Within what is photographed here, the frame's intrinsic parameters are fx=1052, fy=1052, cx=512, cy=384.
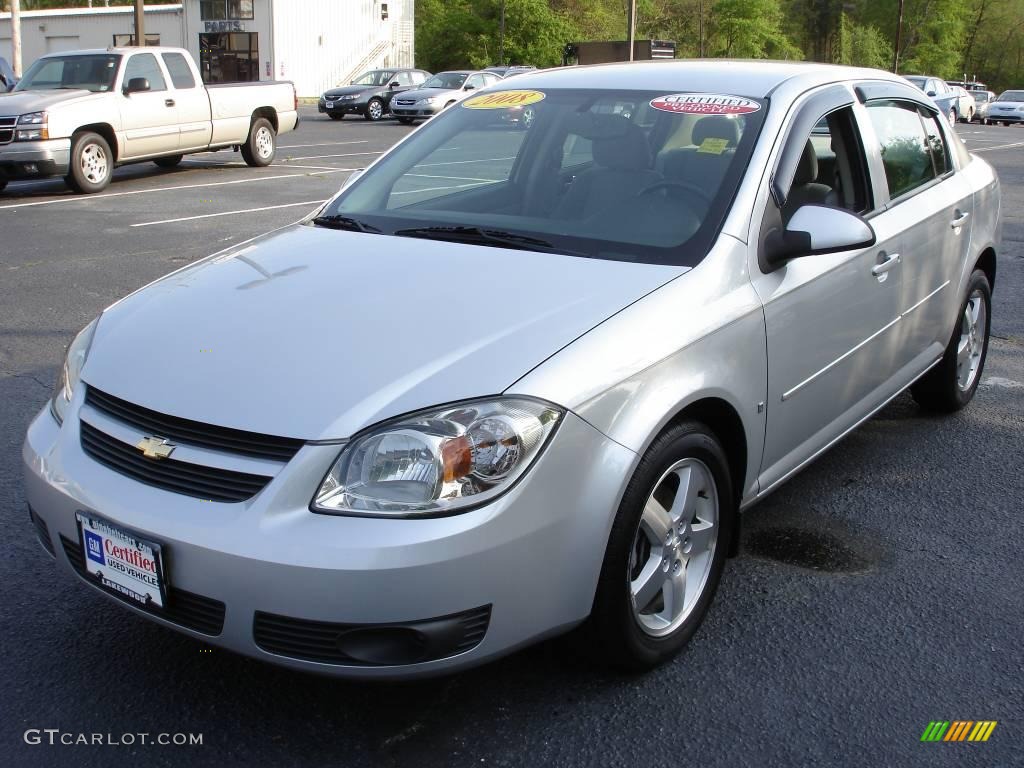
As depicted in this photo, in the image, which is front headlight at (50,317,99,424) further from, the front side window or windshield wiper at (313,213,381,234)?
the front side window

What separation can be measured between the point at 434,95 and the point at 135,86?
1622cm

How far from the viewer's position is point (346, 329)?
2777 millimetres

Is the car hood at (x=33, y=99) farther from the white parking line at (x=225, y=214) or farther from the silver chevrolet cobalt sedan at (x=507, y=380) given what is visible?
the silver chevrolet cobalt sedan at (x=507, y=380)

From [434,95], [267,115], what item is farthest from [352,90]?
[267,115]

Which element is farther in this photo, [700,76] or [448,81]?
[448,81]

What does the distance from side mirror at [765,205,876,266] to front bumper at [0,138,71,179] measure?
11780mm

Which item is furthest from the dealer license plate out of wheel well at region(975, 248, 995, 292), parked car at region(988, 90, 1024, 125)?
parked car at region(988, 90, 1024, 125)

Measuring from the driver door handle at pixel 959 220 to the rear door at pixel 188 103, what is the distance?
41.1 feet

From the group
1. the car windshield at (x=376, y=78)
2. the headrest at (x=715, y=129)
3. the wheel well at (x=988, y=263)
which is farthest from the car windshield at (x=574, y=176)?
the car windshield at (x=376, y=78)

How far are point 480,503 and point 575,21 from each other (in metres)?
64.1

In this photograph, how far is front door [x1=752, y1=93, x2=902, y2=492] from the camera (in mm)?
3309

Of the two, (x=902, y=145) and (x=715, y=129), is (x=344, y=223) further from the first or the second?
(x=902, y=145)

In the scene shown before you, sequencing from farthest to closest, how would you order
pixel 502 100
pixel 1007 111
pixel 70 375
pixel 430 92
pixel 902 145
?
1. pixel 1007 111
2. pixel 430 92
3. pixel 902 145
4. pixel 502 100
5. pixel 70 375

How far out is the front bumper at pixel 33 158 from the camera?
41.8ft
